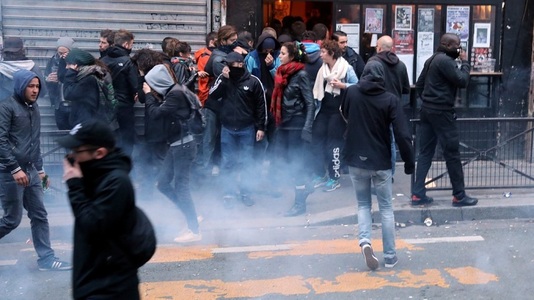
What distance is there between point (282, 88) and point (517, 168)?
293 cm

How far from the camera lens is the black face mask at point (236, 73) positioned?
8340 millimetres

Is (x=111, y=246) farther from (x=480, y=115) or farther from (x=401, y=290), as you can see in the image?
(x=480, y=115)

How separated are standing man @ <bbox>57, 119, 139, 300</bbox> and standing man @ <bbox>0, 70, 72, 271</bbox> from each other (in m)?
2.80

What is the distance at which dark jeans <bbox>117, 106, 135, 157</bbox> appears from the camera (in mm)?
9609

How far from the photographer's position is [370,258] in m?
6.50

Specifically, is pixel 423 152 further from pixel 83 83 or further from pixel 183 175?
pixel 83 83

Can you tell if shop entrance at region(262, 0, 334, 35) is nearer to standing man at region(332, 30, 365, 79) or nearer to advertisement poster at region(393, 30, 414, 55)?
advertisement poster at region(393, 30, 414, 55)

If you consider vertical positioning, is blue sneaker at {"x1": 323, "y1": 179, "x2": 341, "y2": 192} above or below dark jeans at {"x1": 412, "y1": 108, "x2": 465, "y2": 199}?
below

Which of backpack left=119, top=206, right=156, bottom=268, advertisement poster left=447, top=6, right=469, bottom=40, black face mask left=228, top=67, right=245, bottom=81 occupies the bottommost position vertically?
backpack left=119, top=206, right=156, bottom=268

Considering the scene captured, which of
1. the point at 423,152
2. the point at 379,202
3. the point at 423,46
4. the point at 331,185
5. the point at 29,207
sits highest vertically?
the point at 423,46

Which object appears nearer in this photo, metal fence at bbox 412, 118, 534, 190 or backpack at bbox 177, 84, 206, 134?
backpack at bbox 177, 84, 206, 134

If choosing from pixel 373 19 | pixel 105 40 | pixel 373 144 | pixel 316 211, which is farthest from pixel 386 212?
pixel 373 19

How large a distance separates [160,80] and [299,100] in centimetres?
170

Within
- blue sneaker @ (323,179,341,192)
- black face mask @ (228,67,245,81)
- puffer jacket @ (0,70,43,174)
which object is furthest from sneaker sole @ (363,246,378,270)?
puffer jacket @ (0,70,43,174)
